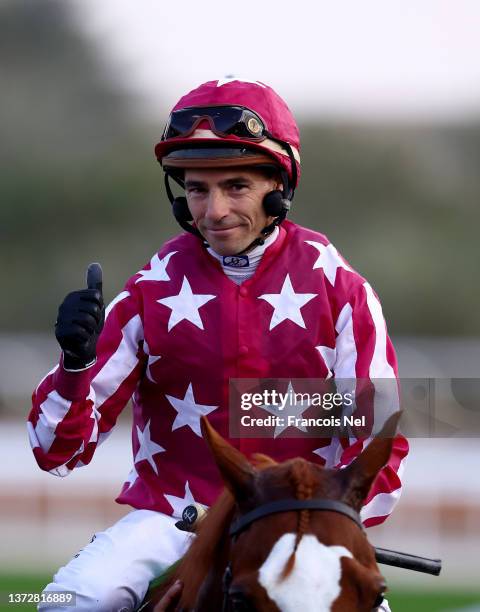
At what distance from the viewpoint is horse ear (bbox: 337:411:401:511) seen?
2.63 meters

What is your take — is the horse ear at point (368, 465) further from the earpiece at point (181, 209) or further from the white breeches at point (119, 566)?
the earpiece at point (181, 209)

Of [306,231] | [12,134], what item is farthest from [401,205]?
[306,231]

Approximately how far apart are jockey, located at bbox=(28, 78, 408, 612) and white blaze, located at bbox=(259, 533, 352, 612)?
964 millimetres

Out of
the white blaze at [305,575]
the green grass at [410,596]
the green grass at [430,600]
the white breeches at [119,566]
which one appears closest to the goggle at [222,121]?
the white breeches at [119,566]

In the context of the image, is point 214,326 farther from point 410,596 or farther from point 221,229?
point 410,596

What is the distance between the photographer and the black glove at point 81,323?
3.14 m

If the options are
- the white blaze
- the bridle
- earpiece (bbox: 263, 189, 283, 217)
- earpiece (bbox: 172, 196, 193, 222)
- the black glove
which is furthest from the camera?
earpiece (bbox: 172, 196, 193, 222)

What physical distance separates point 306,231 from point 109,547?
3.70 feet

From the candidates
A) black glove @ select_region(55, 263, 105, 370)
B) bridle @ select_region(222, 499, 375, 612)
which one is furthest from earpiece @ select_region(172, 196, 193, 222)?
bridle @ select_region(222, 499, 375, 612)

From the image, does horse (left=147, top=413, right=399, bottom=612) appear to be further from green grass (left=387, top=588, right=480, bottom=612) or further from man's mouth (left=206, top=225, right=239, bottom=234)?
green grass (left=387, top=588, right=480, bottom=612)

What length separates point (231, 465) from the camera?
2.58 meters

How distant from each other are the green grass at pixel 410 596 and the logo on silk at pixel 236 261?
4.88m

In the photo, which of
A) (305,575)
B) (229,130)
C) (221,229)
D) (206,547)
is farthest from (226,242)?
(305,575)

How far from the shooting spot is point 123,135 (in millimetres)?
30484
